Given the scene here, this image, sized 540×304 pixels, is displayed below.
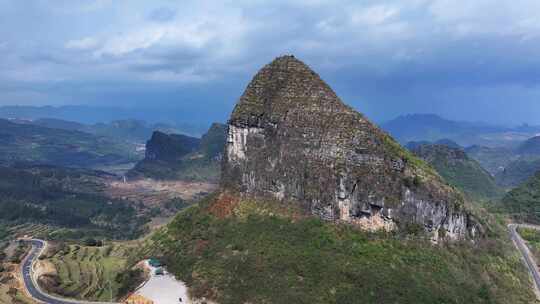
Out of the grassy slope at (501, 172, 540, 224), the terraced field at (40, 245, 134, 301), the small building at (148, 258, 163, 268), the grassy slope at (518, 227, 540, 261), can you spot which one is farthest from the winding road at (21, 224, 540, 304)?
the small building at (148, 258, 163, 268)

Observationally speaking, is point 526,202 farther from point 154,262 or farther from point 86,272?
point 86,272

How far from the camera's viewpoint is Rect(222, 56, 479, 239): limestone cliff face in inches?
2798

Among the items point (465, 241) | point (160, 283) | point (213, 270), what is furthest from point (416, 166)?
point (160, 283)

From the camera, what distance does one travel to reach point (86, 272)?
93375 mm

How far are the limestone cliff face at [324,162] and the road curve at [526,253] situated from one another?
72.7ft

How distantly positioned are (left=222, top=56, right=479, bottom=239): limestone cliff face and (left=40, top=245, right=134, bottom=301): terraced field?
2957 centimetres

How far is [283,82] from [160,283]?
41.2 meters

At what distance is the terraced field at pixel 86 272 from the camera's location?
A: 8188cm

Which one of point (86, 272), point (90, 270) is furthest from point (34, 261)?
point (86, 272)

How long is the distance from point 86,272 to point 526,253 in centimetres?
9576

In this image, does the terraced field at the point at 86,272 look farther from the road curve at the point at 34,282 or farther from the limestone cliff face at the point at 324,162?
the limestone cliff face at the point at 324,162

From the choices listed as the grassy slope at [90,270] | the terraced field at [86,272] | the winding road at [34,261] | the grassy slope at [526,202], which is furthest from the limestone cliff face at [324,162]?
the grassy slope at [526,202]

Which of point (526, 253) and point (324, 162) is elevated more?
point (324, 162)

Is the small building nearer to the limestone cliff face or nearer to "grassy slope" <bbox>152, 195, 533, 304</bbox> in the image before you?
"grassy slope" <bbox>152, 195, 533, 304</bbox>
